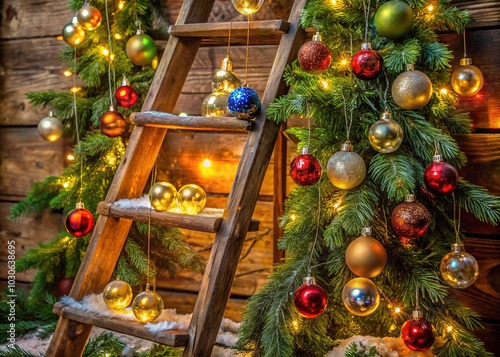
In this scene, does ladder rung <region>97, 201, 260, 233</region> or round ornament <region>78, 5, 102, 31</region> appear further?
round ornament <region>78, 5, 102, 31</region>

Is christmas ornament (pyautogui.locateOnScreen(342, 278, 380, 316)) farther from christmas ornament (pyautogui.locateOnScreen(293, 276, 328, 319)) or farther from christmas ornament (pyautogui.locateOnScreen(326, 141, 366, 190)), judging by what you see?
christmas ornament (pyautogui.locateOnScreen(326, 141, 366, 190))

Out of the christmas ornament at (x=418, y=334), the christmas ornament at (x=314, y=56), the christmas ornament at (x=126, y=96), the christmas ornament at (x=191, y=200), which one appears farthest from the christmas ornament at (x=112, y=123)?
the christmas ornament at (x=418, y=334)

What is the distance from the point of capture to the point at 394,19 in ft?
4.57

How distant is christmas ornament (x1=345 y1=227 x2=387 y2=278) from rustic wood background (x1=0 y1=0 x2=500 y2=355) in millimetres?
523

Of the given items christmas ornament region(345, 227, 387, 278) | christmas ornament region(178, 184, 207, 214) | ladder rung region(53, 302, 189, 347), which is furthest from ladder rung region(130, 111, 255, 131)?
ladder rung region(53, 302, 189, 347)

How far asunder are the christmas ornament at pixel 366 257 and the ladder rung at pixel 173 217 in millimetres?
294

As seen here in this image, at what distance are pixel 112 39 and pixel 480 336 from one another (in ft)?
4.65

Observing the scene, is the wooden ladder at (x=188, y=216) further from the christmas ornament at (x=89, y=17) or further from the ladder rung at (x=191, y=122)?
the christmas ornament at (x=89, y=17)

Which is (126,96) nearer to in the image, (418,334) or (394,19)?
(394,19)

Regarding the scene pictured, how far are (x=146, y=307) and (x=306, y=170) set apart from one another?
51 cm

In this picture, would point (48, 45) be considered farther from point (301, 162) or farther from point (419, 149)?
point (419, 149)

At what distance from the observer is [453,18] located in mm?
1507

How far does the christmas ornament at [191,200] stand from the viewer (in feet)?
5.16

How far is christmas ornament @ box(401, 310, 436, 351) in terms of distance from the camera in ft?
4.33
